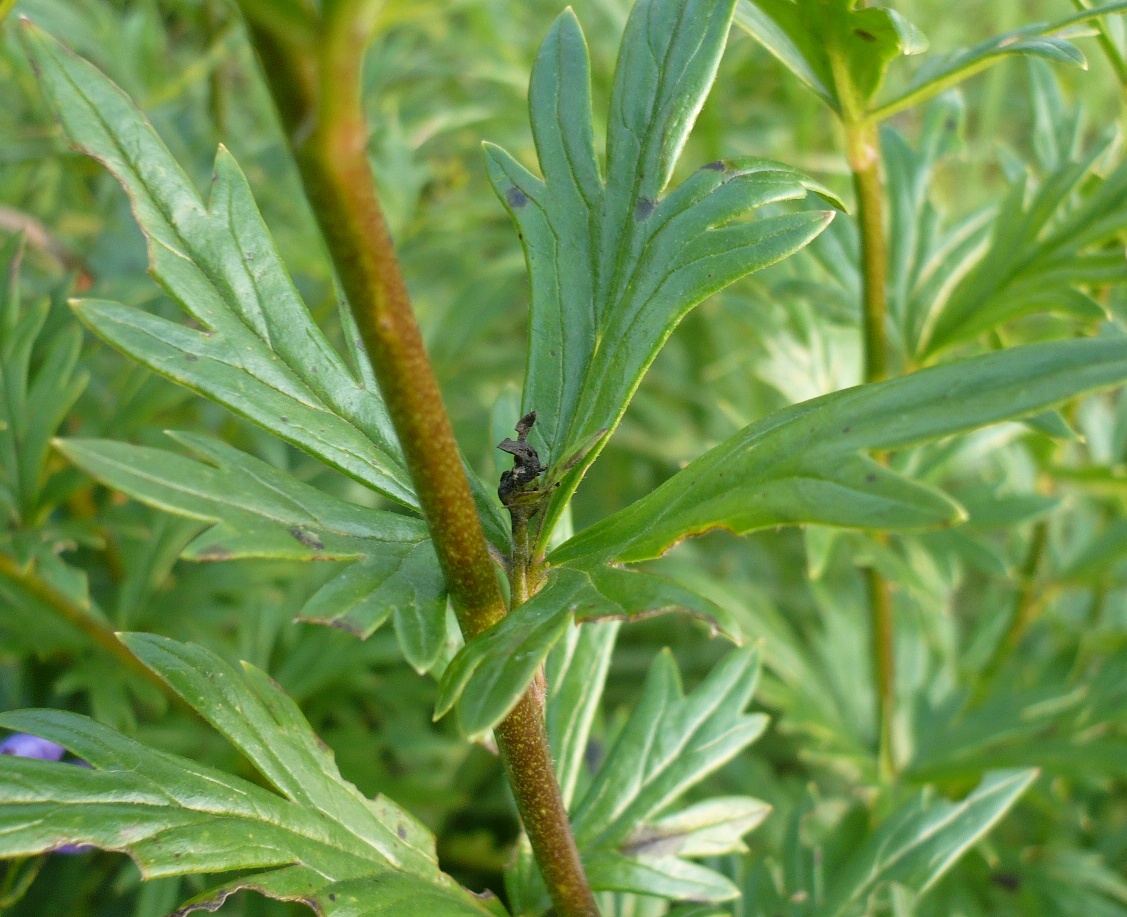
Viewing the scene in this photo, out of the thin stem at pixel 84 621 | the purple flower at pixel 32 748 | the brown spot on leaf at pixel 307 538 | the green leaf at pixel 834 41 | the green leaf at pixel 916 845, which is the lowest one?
the purple flower at pixel 32 748

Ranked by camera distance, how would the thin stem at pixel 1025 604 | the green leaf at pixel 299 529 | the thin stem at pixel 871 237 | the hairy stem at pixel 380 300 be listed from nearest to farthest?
the hairy stem at pixel 380 300, the green leaf at pixel 299 529, the thin stem at pixel 871 237, the thin stem at pixel 1025 604

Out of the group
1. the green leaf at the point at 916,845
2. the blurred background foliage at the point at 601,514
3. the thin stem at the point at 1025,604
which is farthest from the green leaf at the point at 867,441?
the thin stem at the point at 1025,604

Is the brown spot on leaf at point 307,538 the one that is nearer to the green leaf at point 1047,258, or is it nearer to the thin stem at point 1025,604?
the green leaf at point 1047,258

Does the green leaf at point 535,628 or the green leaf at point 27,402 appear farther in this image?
the green leaf at point 27,402

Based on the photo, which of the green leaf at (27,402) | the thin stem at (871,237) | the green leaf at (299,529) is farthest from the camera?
the green leaf at (27,402)

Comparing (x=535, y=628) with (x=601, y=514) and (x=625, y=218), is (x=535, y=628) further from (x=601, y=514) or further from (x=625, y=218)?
(x=601, y=514)

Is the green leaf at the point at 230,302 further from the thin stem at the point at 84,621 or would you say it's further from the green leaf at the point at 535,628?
the thin stem at the point at 84,621

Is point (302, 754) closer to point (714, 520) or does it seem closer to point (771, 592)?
point (714, 520)

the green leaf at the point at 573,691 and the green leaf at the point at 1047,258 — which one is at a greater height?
the green leaf at the point at 1047,258
